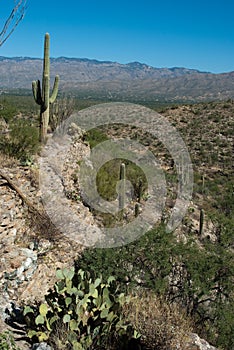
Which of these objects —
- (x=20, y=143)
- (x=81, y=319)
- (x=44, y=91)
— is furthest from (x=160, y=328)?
(x=44, y=91)

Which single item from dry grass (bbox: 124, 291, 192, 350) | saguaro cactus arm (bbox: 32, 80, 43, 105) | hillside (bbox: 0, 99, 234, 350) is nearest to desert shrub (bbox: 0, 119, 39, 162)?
hillside (bbox: 0, 99, 234, 350)

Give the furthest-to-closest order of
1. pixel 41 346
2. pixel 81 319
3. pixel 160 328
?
pixel 81 319 < pixel 160 328 < pixel 41 346

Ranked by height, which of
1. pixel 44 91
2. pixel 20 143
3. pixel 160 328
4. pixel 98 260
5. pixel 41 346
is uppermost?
pixel 44 91

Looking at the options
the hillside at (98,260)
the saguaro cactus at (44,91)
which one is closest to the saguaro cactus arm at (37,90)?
the saguaro cactus at (44,91)

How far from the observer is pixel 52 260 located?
673 centimetres

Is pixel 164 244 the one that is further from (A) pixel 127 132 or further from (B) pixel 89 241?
(A) pixel 127 132

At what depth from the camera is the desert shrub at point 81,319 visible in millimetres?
4117

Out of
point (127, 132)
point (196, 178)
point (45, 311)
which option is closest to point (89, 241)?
point (45, 311)

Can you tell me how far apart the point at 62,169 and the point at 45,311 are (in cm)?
587

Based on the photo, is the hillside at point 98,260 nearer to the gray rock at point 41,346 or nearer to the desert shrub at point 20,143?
the desert shrub at point 20,143

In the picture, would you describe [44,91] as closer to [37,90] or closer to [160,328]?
[37,90]

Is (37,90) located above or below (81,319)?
above

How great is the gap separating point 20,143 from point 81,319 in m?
5.84

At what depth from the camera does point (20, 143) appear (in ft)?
30.4
